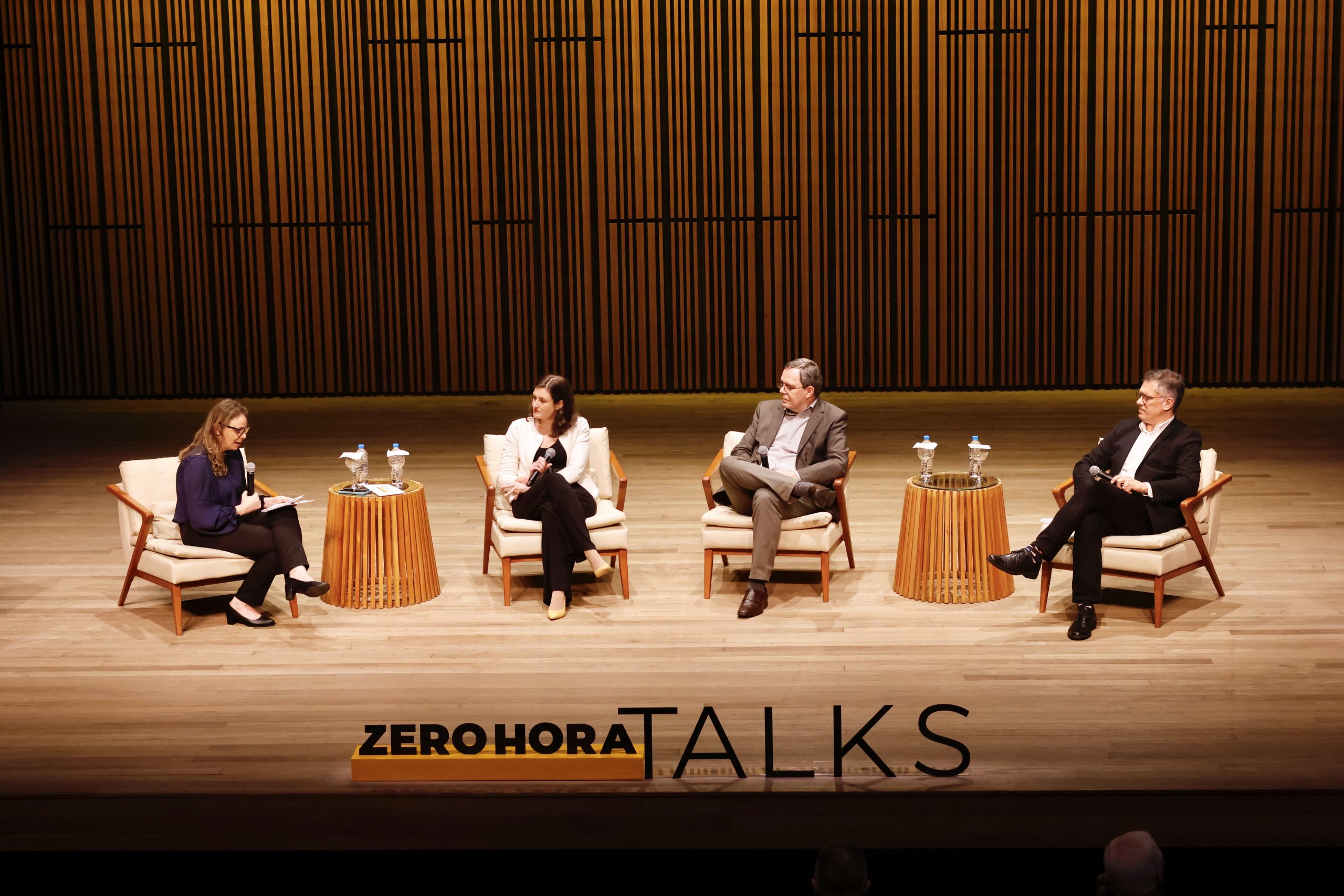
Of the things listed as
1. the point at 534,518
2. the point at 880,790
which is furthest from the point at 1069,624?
the point at 534,518

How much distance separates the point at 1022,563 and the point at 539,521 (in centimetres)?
194

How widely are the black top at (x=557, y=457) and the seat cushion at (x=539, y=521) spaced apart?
223mm

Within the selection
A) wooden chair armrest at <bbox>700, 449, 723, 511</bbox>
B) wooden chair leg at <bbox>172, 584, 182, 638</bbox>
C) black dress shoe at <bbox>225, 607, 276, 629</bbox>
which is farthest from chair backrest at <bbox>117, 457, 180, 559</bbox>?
wooden chair armrest at <bbox>700, 449, 723, 511</bbox>

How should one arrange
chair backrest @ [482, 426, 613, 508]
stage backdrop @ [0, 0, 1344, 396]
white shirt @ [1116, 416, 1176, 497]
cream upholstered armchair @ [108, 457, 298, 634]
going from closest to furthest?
cream upholstered armchair @ [108, 457, 298, 634] → white shirt @ [1116, 416, 1176, 497] → chair backrest @ [482, 426, 613, 508] → stage backdrop @ [0, 0, 1344, 396]

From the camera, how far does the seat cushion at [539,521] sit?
5824mm

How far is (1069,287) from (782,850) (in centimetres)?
A: 837

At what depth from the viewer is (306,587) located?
5512 millimetres

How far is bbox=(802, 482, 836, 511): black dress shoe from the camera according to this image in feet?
18.9

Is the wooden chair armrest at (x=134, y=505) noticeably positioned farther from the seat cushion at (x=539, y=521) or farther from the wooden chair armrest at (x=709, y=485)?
the wooden chair armrest at (x=709, y=485)

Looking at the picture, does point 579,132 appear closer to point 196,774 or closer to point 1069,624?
point 1069,624

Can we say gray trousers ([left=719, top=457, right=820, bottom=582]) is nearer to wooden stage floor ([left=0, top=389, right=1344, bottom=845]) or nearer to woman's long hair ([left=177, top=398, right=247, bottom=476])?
wooden stage floor ([left=0, top=389, right=1344, bottom=845])

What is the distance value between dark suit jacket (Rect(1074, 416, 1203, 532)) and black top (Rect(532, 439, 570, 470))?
206 cm

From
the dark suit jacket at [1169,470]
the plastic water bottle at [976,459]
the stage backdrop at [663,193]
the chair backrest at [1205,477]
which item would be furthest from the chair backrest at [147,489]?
the stage backdrop at [663,193]

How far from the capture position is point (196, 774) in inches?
166
